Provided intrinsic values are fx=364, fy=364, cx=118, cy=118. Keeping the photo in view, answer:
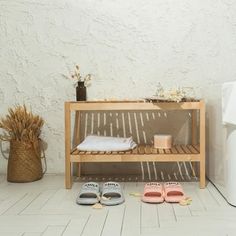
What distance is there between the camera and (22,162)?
6.55 feet

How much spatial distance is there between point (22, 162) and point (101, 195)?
0.59 m

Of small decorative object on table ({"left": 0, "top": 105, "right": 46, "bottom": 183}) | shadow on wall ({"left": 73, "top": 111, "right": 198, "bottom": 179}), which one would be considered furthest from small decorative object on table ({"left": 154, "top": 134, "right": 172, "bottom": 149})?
small decorative object on table ({"left": 0, "top": 105, "right": 46, "bottom": 183})

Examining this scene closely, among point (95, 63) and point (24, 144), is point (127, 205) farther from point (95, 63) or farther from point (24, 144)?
point (95, 63)

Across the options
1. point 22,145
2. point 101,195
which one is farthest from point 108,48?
point 101,195

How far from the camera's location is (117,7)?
6.97 ft

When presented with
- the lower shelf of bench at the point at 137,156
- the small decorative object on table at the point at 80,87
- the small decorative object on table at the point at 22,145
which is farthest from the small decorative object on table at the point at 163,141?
the small decorative object on table at the point at 22,145

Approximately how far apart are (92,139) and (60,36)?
66cm

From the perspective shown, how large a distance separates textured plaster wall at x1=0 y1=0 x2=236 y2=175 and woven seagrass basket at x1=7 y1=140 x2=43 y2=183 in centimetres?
19

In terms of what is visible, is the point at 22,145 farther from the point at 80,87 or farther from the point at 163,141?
the point at 163,141

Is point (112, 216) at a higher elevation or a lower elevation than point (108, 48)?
lower

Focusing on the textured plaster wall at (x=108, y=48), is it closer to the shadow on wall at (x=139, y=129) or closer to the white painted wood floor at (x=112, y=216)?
the shadow on wall at (x=139, y=129)

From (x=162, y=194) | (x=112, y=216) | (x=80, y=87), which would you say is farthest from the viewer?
(x=80, y=87)

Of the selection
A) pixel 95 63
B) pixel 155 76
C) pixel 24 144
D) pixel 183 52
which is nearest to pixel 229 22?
pixel 183 52

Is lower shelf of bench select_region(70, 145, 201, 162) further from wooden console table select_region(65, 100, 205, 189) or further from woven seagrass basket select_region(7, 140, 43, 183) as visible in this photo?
woven seagrass basket select_region(7, 140, 43, 183)
